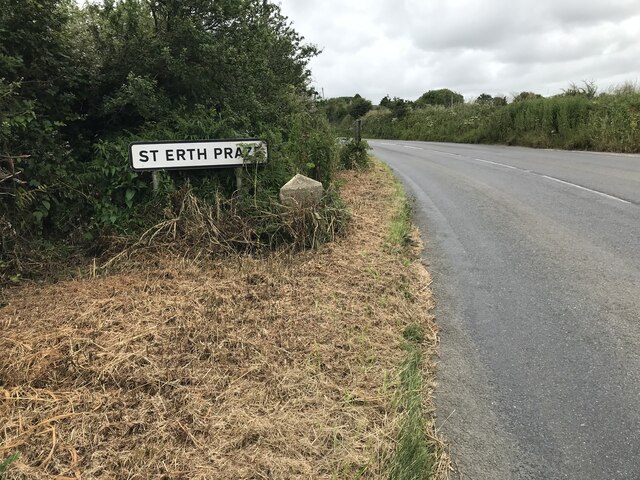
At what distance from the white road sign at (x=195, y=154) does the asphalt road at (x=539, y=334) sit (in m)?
2.37

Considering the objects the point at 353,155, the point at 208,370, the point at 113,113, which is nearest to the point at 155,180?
the point at 113,113

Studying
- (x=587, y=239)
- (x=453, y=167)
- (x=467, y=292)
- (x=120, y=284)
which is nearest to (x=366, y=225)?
(x=467, y=292)

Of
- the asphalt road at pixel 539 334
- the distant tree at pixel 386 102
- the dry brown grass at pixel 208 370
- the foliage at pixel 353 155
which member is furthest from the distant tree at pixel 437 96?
the dry brown grass at pixel 208 370

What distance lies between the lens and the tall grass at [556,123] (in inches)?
628

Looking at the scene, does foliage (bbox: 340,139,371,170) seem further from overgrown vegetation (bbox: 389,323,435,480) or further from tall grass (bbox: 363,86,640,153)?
tall grass (bbox: 363,86,640,153)

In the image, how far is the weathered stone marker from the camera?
5285mm

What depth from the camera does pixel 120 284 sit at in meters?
4.17

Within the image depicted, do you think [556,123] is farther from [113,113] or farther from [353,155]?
[113,113]

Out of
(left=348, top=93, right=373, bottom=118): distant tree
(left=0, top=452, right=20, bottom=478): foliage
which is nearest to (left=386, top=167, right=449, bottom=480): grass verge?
(left=0, top=452, right=20, bottom=478): foliage

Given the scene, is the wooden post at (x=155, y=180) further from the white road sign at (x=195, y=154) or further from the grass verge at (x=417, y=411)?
the grass verge at (x=417, y=411)

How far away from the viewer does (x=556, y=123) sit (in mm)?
19016

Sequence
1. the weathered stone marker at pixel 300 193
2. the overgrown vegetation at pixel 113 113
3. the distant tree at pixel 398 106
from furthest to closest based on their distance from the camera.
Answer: the distant tree at pixel 398 106 < the weathered stone marker at pixel 300 193 < the overgrown vegetation at pixel 113 113

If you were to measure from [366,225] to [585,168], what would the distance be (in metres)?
7.81

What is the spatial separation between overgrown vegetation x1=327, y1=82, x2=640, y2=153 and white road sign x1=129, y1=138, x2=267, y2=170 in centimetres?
913
